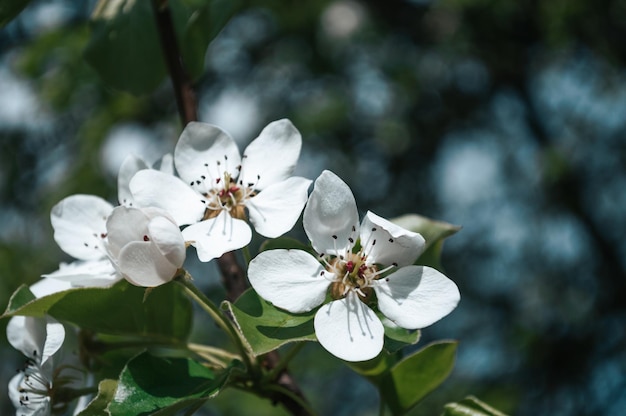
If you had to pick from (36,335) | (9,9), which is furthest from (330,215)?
(9,9)

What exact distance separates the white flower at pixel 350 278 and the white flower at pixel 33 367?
28 centimetres

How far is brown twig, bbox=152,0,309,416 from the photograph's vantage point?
3.11 ft

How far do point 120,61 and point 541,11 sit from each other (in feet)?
6.54

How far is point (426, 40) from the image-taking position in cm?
325

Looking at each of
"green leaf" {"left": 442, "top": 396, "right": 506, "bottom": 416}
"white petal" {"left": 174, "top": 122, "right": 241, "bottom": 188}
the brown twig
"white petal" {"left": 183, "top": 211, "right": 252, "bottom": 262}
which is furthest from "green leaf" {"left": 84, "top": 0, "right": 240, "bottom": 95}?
"green leaf" {"left": 442, "top": 396, "right": 506, "bottom": 416}

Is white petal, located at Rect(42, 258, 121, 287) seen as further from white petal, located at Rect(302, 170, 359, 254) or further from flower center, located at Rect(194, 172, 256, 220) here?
white petal, located at Rect(302, 170, 359, 254)

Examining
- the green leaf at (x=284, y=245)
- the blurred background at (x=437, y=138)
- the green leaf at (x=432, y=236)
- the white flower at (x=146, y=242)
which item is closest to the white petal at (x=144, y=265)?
the white flower at (x=146, y=242)

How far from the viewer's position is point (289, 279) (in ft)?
2.73

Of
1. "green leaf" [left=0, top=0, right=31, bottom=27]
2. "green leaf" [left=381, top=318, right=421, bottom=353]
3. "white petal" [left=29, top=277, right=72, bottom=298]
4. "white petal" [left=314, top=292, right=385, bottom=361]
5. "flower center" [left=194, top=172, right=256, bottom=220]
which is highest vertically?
"green leaf" [left=0, top=0, right=31, bottom=27]

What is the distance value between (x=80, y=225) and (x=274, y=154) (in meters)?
0.28

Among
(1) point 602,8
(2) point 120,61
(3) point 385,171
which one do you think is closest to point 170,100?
(3) point 385,171

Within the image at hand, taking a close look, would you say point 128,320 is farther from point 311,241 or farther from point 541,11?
point 541,11

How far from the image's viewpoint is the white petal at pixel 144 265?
0.80 meters

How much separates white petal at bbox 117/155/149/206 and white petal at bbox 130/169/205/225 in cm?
8
